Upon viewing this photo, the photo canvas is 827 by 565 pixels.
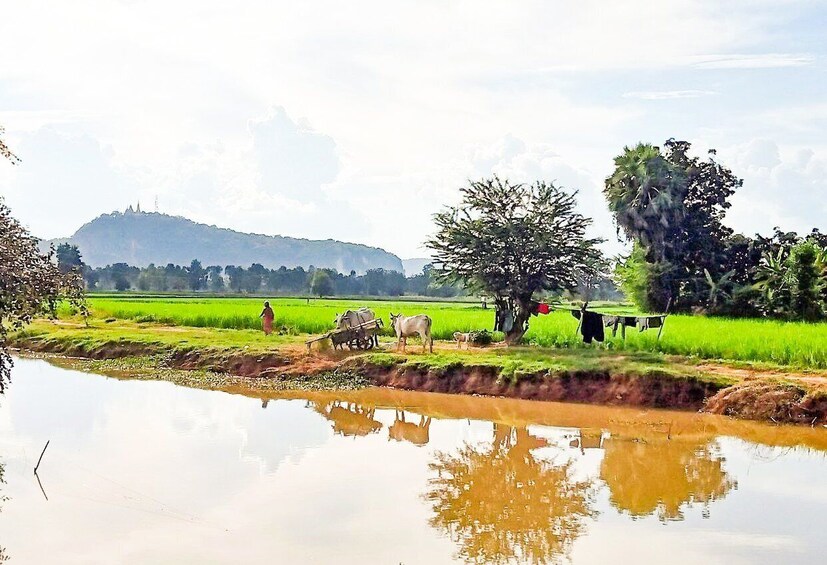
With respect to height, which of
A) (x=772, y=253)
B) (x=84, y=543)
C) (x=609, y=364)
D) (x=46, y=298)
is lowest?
(x=84, y=543)

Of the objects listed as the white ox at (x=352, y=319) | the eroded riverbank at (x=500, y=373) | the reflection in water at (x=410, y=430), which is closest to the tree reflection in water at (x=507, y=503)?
the reflection in water at (x=410, y=430)

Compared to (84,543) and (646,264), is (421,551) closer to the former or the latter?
(84,543)

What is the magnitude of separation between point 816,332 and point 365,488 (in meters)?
14.2

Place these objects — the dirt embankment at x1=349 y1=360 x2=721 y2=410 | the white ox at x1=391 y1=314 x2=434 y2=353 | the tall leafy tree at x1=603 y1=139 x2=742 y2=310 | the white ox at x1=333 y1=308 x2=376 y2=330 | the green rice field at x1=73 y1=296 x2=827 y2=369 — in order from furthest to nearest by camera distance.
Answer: the tall leafy tree at x1=603 y1=139 x2=742 y2=310 < the white ox at x1=333 y1=308 x2=376 y2=330 < the white ox at x1=391 y1=314 x2=434 y2=353 < the green rice field at x1=73 y1=296 x2=827 y2=369 < the dirt embankment at x1=349 y1=360 x2=721 y2=410

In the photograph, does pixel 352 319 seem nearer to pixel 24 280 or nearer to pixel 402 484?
pixel 402 484

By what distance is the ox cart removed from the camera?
2245cm

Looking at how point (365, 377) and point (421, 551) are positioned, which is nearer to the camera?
point (421, 551)

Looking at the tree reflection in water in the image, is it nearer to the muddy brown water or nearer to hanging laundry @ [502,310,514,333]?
the muddy brown water

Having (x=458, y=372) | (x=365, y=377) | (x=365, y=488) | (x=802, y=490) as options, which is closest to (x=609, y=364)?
(x=458, y=372)

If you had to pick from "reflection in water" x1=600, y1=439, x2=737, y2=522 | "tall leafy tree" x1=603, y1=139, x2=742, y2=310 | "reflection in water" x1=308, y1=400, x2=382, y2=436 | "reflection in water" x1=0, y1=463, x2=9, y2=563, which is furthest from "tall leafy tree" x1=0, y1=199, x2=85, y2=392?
"tall leafy tree" x1=603, y1=139, x2=742, y2=310

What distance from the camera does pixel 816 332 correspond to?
21.0m

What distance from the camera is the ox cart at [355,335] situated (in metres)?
22.5

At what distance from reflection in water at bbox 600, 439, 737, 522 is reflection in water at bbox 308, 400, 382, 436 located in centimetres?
430

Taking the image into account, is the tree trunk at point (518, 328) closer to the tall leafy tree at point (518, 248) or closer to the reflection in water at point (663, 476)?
the tall leafy tree at point (518, 248)
